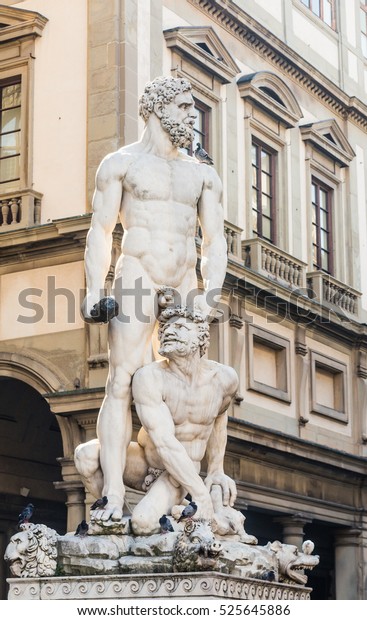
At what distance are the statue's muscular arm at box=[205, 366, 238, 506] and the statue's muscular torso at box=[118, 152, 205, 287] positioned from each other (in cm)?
81

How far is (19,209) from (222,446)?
12.4m

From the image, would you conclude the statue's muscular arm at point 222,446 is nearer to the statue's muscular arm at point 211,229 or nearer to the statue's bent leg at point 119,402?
the statue's bent leg at point 119,402

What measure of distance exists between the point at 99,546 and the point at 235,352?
49.2 ft

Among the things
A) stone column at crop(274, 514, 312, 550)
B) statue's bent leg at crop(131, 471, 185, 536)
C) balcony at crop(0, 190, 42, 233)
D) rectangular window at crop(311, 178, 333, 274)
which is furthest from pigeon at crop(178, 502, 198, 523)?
rectangular window at crop(311, 178, 333, 274)

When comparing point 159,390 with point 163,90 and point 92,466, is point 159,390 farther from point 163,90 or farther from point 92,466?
point 163,90

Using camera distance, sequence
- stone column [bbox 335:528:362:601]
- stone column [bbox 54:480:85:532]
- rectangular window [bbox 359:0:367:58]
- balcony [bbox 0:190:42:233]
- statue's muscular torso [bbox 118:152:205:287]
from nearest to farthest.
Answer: statue's muscular torso [bbox 118:152:205:287], stone column [bbox 54:480:85:532], balcony [bbox 0:190:42:233], stone column [bbox 335:528:362:601], rectangular window [bbox 359:0:367:58]

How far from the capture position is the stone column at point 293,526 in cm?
2619

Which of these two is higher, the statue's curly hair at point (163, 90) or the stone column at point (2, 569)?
the statue's curly hair at point (163, 90)

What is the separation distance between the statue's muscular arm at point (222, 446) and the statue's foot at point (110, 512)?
2.24 ft

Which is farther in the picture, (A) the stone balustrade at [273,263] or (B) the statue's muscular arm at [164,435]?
(A) the stone balustrade at [273,263]

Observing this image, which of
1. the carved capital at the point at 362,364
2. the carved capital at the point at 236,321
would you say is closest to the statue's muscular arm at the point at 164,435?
the carved capital at the point at 236,321

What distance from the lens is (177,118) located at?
10.9 meters

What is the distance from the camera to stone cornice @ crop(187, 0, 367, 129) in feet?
84.9

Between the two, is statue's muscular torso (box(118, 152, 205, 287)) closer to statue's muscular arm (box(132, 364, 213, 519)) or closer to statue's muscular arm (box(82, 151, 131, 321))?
statue's muscular arm (box(82, 151, 131, 321))
